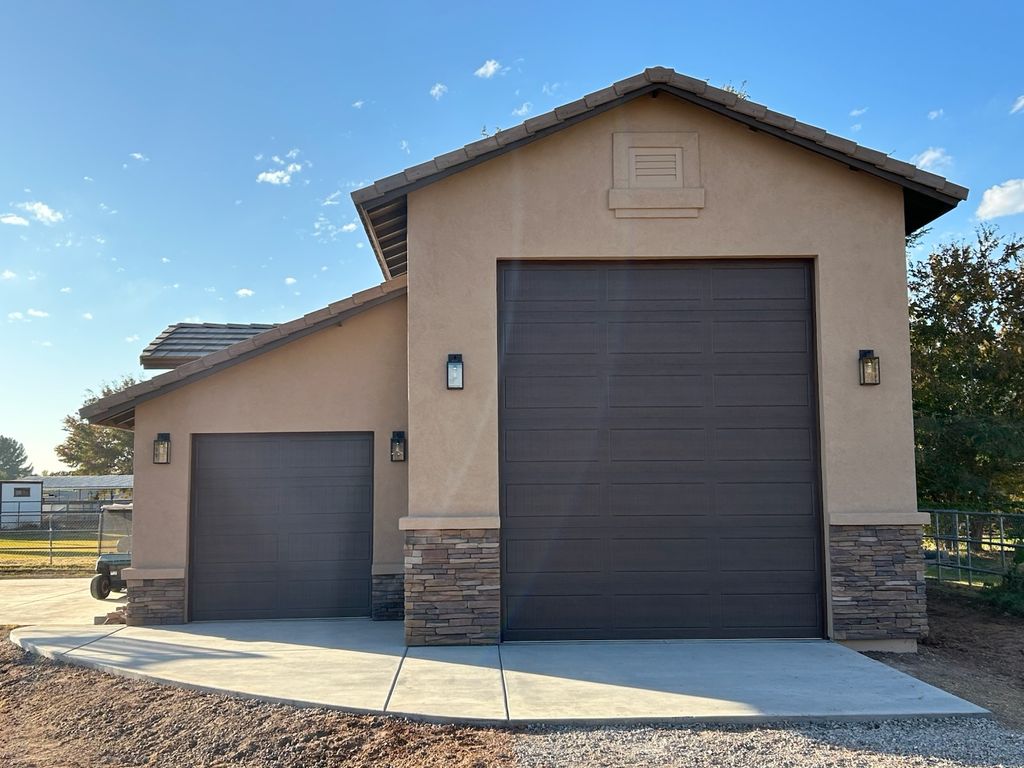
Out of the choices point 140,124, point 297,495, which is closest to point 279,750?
point 297,495

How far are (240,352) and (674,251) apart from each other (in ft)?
18.1

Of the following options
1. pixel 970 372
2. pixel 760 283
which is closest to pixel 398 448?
pixel 760 283

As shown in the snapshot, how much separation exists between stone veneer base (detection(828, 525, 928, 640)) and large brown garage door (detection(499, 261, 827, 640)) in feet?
0.90

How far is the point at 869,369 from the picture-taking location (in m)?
8.97

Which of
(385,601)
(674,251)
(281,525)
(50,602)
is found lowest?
(50,602)

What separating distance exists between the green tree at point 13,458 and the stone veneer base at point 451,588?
108182 mm

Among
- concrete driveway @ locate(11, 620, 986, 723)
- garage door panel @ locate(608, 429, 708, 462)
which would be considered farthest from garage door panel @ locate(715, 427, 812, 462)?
concrete driveway @ locate(11, 620, 986, 723)

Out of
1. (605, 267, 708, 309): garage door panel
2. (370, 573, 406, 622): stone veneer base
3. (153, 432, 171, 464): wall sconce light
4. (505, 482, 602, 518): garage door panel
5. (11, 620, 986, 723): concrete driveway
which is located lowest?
(11, 620, 986, 723): concrete driveway

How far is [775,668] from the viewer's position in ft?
25.1

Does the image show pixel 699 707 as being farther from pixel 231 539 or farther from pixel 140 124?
pixel 140 124

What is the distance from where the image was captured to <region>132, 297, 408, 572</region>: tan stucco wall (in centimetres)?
1048

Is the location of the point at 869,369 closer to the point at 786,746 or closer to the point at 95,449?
the point at 786,746

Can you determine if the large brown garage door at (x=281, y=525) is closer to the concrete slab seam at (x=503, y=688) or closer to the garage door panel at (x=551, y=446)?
the garage door panel at (x=551, y=446)

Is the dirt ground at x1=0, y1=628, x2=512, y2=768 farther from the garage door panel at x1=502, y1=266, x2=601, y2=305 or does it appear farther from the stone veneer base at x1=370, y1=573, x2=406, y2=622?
the garage door panel at x1=502, y1=266, x2=601, y2=305
